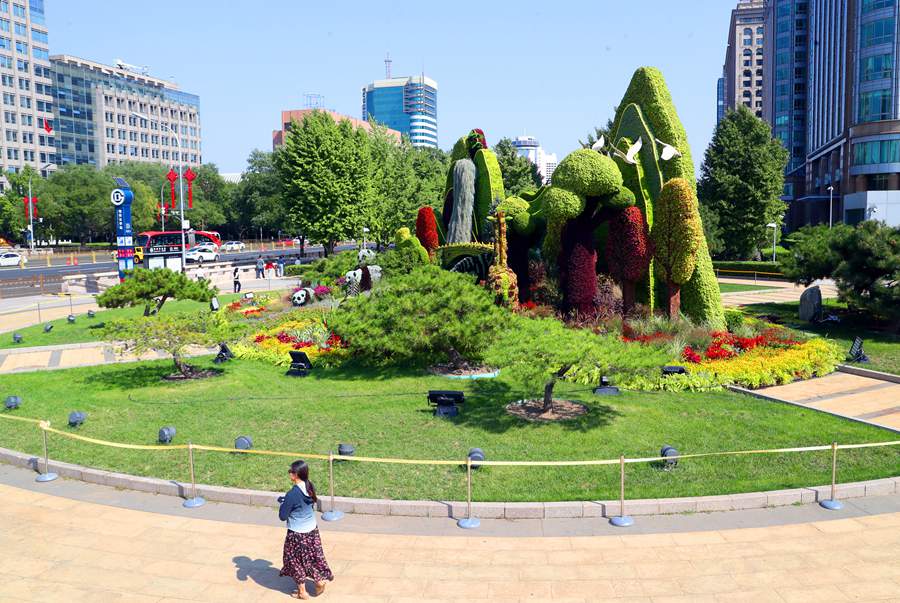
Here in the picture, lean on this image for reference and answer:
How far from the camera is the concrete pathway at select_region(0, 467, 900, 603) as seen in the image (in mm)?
7891

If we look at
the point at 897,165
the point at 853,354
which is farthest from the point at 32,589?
the point at 897,165

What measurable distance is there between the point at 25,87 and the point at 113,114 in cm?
1621

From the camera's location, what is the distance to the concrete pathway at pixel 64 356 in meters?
20.4

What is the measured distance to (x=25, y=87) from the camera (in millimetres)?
100375

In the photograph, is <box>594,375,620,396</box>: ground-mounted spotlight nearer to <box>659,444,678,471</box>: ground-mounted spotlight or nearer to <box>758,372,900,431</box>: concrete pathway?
<box>758,372,900,431</box>: concrete pathway

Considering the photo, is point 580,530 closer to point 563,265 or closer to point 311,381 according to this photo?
point 311,381

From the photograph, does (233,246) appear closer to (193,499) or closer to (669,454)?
(193,499)

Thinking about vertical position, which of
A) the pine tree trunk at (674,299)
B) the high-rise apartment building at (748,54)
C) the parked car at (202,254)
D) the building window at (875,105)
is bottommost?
the pine tree trunk at (674,299)

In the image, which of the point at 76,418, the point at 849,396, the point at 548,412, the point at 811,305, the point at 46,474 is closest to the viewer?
the point at 46,474

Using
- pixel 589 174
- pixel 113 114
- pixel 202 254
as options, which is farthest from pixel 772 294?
pixel 113 114

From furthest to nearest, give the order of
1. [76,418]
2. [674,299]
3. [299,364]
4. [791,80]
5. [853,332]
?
[791,80]
[853,332]
[674,299]
[299,364]
[76,418]

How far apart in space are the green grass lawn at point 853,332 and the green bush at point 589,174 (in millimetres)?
8624

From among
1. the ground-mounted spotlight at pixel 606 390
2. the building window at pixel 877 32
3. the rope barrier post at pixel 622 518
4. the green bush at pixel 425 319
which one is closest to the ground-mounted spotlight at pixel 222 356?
the green bush at pixel 425 319

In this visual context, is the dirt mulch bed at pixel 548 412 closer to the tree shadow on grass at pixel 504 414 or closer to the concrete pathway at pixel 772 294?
the tree shadow on grass at pixel 504 414
